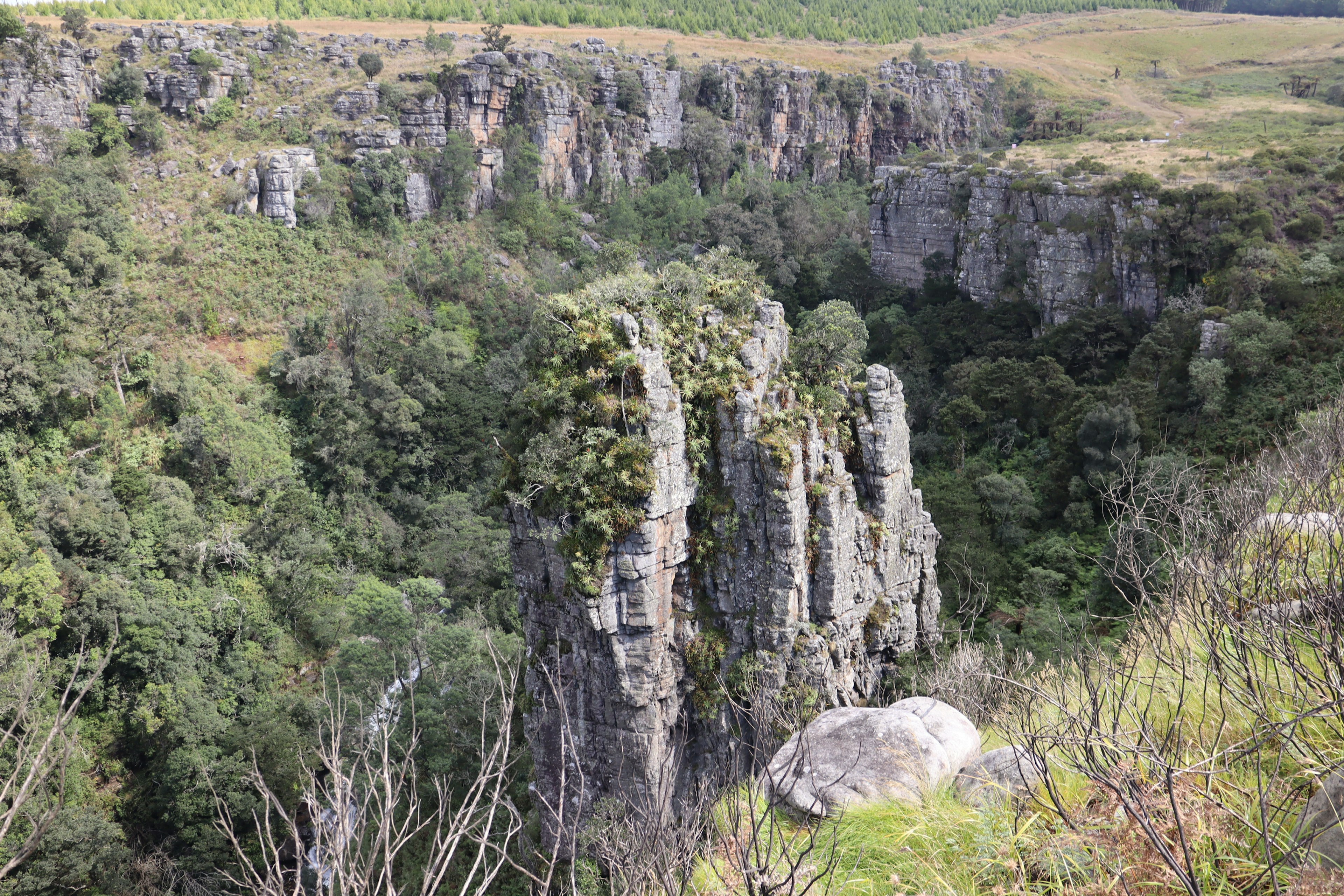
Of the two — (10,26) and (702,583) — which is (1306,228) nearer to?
(702,583)

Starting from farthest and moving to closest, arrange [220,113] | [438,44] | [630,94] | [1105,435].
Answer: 1. [630,94]
2. [438,44]
3. [220,113]
4. [1105,435]

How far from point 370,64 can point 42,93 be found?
17.3 m

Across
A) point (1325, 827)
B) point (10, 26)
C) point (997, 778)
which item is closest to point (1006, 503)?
point (997, 778)

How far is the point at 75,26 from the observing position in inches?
1923

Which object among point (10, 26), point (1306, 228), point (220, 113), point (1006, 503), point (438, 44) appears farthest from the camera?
point (438, 44)

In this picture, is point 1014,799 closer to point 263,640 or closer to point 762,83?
point 263,640

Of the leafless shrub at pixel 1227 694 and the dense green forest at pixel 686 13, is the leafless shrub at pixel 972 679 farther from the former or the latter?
the dense green forest at pixel 686 13

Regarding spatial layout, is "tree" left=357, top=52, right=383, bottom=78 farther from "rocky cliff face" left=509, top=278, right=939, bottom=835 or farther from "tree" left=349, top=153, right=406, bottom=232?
"rocky cliff face" left=509, top=278, right=939, bottom=835

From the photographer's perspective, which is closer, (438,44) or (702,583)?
(702,583)

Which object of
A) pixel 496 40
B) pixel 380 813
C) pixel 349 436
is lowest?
pixel 349 436

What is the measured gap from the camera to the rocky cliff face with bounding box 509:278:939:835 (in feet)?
55.3

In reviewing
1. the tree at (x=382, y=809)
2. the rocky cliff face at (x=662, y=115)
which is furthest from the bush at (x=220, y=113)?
the tree at (x=382, y=809)

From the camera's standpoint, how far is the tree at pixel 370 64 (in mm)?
54688

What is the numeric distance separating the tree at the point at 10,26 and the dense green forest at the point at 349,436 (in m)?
6.84
